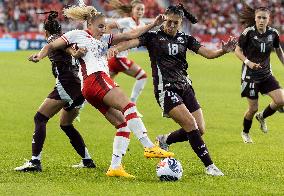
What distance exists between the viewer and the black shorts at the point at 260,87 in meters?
14.9

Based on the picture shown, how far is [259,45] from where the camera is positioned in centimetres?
1471

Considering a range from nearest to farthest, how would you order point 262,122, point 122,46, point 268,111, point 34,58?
point 34,58, point 122,46, point 268,111, point 262,122

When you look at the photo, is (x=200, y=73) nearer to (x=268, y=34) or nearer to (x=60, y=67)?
(x=268, y=34)

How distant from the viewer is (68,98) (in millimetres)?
11242

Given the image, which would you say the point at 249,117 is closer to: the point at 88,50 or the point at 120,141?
the point at 120,141

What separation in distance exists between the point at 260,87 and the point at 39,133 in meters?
5.45

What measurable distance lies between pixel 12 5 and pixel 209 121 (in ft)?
121

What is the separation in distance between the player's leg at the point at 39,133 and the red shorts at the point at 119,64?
901 cm

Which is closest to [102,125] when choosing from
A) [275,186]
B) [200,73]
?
[275,186]

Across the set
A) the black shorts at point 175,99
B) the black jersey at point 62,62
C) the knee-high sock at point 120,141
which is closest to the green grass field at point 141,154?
the knee-high sock at point 120,141

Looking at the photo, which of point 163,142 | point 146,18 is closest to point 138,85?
point 163,142

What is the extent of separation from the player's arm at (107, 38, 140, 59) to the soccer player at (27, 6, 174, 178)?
134 millimetres

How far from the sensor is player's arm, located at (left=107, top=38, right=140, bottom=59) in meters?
10.6

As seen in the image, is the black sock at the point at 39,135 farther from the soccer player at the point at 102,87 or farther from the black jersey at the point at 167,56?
the black jersey at the point at 167,56
